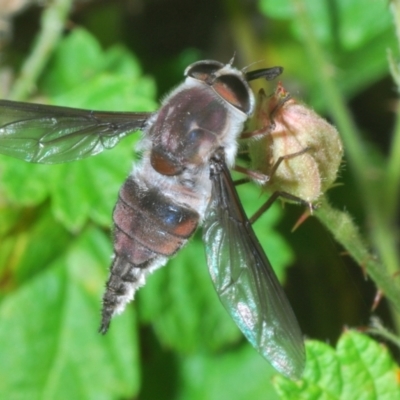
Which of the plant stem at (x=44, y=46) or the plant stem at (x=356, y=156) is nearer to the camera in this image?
the plant stem at (x=356, y=156)

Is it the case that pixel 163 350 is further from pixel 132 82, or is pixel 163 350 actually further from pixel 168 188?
pixel 168 188

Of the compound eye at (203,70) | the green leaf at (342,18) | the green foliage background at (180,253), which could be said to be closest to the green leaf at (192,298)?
the green foliage background at (180,253)

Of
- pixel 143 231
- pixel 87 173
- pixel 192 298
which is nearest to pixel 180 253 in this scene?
pixel 192 298

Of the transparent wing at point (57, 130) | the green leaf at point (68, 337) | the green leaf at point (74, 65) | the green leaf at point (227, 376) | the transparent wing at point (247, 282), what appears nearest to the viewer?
the transparent wing at point (247, 282)

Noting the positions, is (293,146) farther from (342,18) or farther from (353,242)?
(342,18)

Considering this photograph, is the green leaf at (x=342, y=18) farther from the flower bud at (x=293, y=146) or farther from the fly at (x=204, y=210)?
the flower bud at (x=293, y=146)
